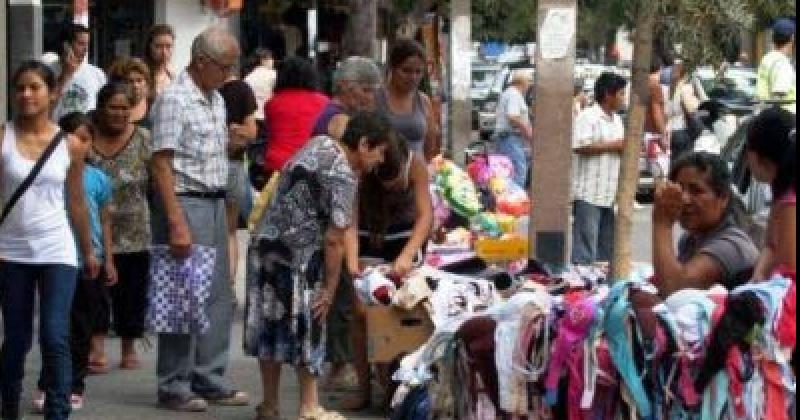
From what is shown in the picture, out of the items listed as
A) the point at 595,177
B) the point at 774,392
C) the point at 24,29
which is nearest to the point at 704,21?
the point at 595,177

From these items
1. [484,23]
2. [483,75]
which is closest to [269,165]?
[484,23]

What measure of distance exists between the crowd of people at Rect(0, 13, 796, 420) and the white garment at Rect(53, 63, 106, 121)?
723 mm

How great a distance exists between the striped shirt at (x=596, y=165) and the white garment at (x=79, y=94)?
11.9 feet

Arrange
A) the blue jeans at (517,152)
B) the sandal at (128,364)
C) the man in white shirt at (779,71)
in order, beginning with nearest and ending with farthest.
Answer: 1. the sandal at (128,364)
2. the man in white shirt at (779,71)
3. the blue jeans at (517,152)

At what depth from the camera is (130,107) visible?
10.6m

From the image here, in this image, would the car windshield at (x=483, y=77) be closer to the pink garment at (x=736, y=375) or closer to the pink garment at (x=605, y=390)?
the pink garment at (x=605, y=390)

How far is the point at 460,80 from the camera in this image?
880 inches

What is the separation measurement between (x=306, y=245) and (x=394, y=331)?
57cm

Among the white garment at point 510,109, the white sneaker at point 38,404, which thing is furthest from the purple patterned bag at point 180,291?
the white garment at point 510,109

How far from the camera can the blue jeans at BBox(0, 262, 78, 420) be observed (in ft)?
28.1

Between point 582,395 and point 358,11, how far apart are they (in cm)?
1132

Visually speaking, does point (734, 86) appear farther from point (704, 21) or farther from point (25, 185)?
point (25, 185)

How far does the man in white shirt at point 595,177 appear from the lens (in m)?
14.6

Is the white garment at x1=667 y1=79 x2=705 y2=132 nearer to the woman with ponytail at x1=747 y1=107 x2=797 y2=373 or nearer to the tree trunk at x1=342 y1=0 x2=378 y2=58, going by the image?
the tree trunk at x1=342 y1=0 x2=378 y2=58
